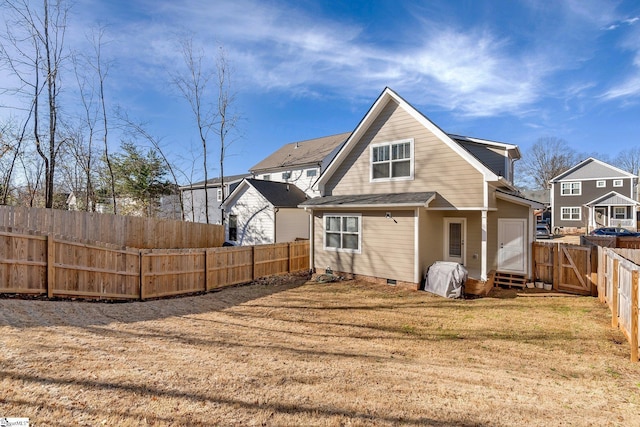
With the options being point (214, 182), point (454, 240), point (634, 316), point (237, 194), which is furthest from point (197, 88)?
point (634, 316)

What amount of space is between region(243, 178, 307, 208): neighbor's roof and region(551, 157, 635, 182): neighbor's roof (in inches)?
1377

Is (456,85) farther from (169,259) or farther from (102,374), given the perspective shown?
(102,374)

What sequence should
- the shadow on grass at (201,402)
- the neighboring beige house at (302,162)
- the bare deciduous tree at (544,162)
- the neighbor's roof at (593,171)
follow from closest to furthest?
the shadow on grass at (201,402) < the neighboring beige house at (302,162) < the neighbor's roof at (593,171) < the bare deciduous tree at (544,162)

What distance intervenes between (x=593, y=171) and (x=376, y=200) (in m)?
38.3

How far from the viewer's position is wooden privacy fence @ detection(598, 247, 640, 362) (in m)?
5.14

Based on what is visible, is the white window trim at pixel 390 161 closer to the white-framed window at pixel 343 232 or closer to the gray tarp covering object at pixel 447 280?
the white-framed window at pixel 343 232

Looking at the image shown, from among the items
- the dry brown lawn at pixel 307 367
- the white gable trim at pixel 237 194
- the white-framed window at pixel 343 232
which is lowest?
the dry brown lawn at pixel 307 367

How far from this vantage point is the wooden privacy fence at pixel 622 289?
5145mm

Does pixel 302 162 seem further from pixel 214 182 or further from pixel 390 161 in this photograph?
pixel 214 182

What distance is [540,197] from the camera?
5016 cm

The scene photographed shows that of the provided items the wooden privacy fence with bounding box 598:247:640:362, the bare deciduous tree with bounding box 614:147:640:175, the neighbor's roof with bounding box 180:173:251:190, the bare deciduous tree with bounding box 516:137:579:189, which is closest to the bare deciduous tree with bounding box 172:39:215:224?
the neighbor's roof with bounding box 180:173:251:190

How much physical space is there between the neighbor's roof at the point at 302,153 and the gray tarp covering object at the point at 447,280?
532 inches

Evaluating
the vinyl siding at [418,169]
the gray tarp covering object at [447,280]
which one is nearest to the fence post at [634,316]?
the gray tarp covering object at [447,280]

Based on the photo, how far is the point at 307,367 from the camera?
457 cm
